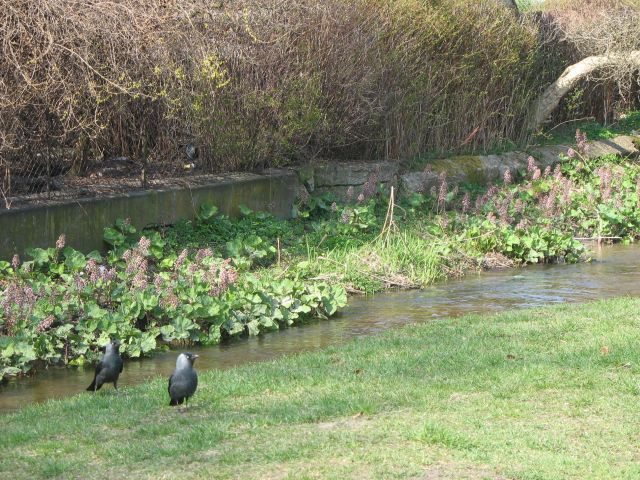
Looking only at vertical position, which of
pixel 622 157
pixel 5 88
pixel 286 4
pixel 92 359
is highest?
pixel 286 4

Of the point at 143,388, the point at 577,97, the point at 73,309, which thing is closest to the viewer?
the point at 143,388

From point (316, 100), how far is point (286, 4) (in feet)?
4.90

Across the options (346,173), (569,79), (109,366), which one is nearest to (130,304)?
(109,366)

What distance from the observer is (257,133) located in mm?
14039

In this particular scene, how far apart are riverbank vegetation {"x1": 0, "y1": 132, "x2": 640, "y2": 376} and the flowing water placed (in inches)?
7.9

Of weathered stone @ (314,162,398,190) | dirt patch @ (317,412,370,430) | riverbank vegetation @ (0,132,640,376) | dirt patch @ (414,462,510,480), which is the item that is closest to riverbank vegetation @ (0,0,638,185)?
weathered stone @ (314,162,398,190)

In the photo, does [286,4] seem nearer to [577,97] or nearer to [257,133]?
[257,133]

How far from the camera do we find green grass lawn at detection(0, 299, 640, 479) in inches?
199

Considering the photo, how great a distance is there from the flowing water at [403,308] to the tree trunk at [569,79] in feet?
18.5

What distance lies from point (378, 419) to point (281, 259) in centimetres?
636

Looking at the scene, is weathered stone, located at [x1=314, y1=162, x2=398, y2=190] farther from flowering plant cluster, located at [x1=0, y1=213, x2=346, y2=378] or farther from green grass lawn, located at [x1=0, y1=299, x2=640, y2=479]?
green grass lawn, located at [x1=0, y1=299, x2=640, y2=479]

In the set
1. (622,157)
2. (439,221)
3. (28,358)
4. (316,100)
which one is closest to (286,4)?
(316,100)

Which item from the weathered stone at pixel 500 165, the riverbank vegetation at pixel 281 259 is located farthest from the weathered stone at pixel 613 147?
the weathered stone at pixel 500 165

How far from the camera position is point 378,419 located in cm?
586
